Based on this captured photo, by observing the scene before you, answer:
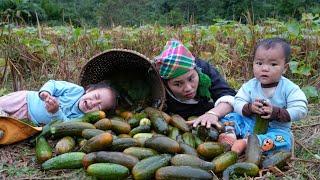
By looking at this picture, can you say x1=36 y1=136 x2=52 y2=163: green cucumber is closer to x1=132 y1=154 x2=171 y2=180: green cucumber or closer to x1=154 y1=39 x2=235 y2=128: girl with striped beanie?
x1=132 y1=154 x2=171 y2=180: green cucumber

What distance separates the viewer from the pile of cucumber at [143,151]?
3.39 meters

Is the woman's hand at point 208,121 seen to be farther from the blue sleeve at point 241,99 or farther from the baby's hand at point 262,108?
the baby's hand at point 262,108

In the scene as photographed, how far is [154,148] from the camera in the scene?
373 cm

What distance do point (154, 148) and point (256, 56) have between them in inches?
46.4

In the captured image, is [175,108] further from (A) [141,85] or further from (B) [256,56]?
(B) [256,56]

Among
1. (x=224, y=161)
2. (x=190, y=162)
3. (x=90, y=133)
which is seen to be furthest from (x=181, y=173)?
(x=90, y=133)

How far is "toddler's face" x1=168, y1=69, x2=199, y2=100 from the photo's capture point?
4.63 metres

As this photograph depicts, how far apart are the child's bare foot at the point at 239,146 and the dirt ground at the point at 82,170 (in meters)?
0.36

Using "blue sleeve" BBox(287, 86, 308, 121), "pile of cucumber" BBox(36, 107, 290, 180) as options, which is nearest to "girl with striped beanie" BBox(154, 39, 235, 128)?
"pile of cucumber" BBox(36, 107, 290, 180)

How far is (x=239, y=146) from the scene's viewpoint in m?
3.84

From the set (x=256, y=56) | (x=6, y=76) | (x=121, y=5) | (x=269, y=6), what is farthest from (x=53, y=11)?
(x=256, y=56)

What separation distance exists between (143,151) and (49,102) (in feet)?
4.32

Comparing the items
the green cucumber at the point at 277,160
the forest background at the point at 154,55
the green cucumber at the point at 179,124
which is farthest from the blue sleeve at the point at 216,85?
the green cucumber at the point at 277,160

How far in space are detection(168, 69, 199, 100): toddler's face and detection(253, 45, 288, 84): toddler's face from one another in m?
0.71
